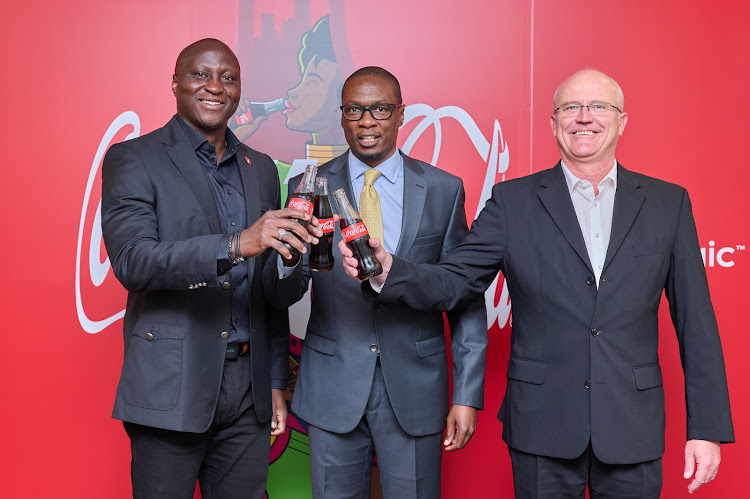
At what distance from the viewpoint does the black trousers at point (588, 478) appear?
1980mm

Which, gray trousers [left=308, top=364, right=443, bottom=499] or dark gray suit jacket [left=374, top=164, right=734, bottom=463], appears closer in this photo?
dark gray suit jacket [left=374, top=164, right=734, bottom=463]

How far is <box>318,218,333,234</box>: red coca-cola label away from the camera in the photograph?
2.00m

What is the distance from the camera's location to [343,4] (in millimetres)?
3271

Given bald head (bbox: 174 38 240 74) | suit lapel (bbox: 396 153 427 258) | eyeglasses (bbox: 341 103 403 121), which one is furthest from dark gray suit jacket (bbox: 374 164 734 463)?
bald head (bbox: 174 38 240 74)

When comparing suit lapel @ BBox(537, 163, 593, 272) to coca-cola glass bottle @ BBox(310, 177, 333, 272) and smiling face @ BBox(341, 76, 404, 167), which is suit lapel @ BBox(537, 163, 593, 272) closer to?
smiling face @ BBox(341, 76, 404, 167)

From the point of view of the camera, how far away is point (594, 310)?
199 centimetres

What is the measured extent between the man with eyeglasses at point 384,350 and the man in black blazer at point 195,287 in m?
0.18

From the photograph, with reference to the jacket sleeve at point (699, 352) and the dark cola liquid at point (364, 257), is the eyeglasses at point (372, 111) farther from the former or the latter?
the jacket sleeve at point (699, 352)

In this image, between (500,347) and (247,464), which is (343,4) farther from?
(247,464)

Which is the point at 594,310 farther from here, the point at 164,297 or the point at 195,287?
the point at 164,297

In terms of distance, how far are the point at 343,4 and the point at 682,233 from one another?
1.98 meters

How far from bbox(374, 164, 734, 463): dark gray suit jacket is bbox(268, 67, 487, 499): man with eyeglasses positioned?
0.18 m

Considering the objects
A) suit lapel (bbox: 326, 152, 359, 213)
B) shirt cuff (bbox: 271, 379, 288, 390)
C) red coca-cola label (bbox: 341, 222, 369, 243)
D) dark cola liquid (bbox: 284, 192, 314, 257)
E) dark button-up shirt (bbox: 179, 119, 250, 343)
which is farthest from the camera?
shirt cuff (bbox: 271, 379, 288, 390)

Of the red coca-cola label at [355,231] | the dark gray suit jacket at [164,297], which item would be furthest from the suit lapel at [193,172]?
the red coca-cola label at [355,231]
